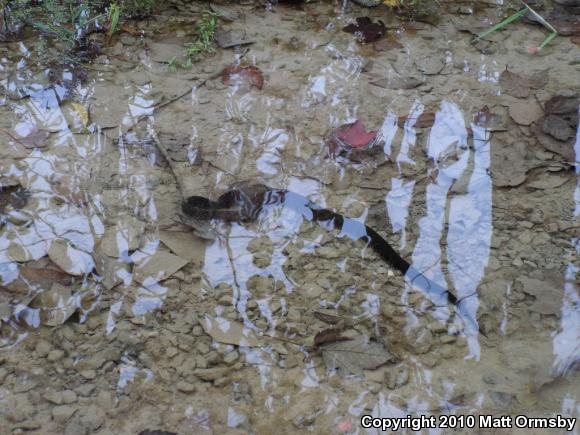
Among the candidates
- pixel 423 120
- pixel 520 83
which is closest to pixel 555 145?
pixel 520 83

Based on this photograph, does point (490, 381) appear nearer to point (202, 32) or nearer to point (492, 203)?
point (492, 203)

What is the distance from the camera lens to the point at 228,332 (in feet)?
7.50

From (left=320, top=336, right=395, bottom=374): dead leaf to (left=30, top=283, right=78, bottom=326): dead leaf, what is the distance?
99 cm

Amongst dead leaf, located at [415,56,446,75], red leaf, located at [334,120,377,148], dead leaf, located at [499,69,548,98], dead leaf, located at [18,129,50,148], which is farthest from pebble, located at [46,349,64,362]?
dead leaf, located at [499,69,548,98]

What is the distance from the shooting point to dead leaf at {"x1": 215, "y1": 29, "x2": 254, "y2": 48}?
3393 millimetres

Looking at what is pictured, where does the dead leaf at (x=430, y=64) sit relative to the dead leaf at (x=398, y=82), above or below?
above

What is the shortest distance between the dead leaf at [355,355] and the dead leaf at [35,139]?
1.67 meters

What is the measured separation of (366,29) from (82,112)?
167cm

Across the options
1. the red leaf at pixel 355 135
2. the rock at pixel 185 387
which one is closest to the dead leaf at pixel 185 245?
the rock at pixel 185 387

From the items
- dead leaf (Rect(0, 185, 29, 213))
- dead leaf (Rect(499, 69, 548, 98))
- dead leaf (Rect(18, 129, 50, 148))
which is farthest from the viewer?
dead leaf (Rect(499, 69, 548, 98))

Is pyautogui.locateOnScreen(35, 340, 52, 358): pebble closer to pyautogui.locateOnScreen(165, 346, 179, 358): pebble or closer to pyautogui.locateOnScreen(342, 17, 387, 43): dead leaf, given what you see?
pyautogui.locateOnScreen(165, 346, 179, 358): pebble

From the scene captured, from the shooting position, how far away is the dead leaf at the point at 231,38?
3.39 meters

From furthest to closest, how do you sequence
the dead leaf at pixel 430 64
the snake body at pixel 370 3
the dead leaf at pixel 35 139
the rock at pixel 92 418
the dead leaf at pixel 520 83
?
the snake body at pixel 370 3 → the dead leaf at pixel 430 64 → the dead leaf at pixel 520 83 → the dead leaf at pixel 35 139 → the rock at pixel 92 418

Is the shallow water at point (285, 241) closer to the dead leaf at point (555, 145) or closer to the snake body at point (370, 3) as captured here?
the dead leaf at point (555, 145)
